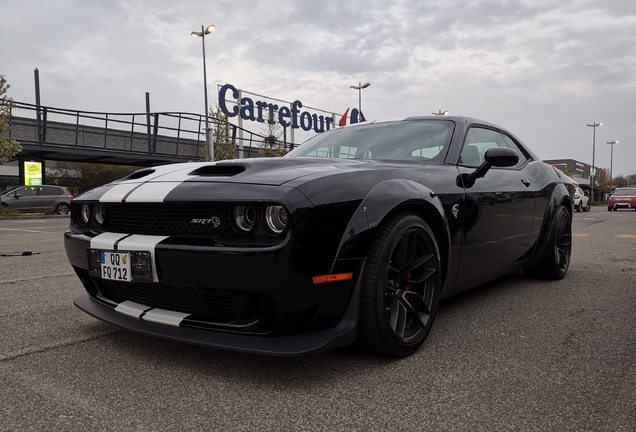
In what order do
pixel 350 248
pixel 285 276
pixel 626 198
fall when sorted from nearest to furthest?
pixel 285 276, pixel 350 248, pixel 626 198

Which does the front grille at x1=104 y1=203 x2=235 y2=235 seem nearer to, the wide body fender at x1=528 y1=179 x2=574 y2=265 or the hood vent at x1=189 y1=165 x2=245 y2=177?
the hood vent at x1=189 y1=165 x2=245 y2=177

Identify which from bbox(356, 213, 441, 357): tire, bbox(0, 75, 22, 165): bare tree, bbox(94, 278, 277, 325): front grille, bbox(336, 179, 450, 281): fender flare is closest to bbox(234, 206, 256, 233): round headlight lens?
bbox(94, 278, 277, 325): front grille

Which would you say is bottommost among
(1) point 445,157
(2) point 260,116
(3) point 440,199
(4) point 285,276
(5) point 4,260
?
(5) point 4,260

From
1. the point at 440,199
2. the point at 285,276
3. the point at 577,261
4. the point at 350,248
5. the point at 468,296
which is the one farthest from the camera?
the point at 577,261

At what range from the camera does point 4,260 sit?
5.52 m

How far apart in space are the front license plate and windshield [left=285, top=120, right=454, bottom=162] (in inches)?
59.1

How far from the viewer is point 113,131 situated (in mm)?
20906

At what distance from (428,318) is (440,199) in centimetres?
60

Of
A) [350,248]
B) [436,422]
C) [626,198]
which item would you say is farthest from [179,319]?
[626,198]

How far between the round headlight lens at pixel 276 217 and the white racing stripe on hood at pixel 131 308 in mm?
729

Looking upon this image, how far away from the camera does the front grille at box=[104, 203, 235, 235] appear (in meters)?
1.98

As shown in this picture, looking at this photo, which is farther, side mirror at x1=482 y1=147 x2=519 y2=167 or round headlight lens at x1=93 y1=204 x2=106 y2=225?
side mirror at x1=482 y1=147 x2=519 y2=167

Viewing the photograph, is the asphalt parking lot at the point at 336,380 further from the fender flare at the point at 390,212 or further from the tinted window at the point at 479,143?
the tinted window at the point at 479,143

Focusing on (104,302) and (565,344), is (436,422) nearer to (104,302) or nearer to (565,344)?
(565,344)
